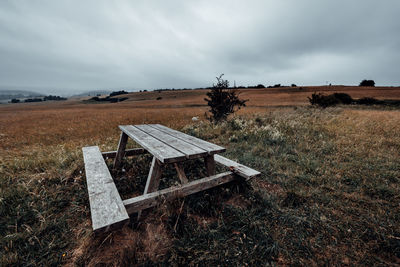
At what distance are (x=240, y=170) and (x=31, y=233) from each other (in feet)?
8.45

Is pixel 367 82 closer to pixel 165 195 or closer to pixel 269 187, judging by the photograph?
pixel 269 187

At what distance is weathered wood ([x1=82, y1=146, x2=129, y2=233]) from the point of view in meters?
1.41

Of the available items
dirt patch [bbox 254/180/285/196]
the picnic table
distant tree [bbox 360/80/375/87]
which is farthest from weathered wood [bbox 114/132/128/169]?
distant tree [bbox 360/80/375/87]

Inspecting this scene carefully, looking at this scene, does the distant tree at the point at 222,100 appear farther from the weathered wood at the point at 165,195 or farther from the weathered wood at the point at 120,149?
the weathered wood at the point at 165,195

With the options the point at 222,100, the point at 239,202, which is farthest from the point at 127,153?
the point at 222,100

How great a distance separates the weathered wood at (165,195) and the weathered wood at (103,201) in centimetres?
16

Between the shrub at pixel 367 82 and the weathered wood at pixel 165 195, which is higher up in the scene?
the shrub at pixel 367 82

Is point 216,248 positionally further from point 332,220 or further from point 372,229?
point 372,229

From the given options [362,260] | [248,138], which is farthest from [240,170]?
[248,138]

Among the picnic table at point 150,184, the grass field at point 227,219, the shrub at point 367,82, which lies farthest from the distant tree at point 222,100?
the shrub at point 367,82

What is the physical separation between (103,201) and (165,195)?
2.10ft

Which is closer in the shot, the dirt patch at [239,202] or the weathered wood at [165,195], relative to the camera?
the weathered wood at [165,195]

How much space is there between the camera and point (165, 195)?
2029 millimetres

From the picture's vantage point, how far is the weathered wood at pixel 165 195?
1.82 m
